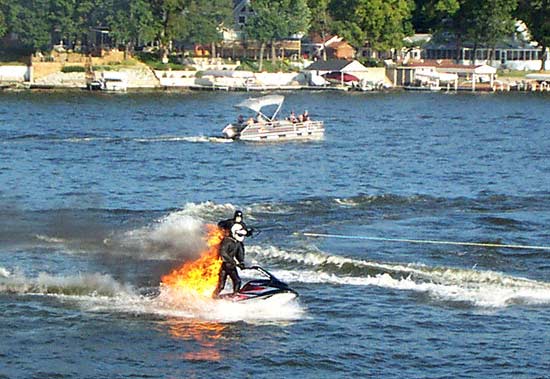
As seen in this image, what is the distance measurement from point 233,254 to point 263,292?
3.36 ft

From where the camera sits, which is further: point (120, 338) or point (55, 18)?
point (55, 18)

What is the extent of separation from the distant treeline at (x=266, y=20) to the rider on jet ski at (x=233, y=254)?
105163mm

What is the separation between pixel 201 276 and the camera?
28.0 metres

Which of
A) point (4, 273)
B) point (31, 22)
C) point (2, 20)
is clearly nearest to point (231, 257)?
point (4, 273)

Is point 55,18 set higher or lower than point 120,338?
higher

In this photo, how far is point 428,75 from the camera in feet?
463

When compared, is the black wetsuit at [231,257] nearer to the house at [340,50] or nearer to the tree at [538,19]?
the tree at [538,19]

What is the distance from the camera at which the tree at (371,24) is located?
142 m

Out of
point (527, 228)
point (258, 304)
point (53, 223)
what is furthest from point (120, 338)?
point (527, 228)

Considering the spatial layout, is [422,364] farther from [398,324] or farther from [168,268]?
[168,268]

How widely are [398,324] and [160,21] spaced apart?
110505mm

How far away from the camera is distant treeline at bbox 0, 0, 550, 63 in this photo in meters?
131

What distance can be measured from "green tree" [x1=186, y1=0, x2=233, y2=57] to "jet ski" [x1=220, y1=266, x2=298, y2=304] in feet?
355

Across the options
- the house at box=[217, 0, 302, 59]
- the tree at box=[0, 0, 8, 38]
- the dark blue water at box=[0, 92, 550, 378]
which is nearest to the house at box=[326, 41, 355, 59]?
the house at box=[217, 0, 302, 59]
